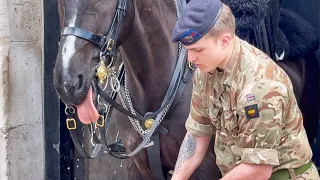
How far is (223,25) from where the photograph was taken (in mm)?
2256

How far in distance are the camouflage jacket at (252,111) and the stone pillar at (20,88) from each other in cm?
199

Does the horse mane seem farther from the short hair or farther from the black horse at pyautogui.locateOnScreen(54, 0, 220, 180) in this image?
the short hair

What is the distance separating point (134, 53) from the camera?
3.09m

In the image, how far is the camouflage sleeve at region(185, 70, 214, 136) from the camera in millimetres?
2533

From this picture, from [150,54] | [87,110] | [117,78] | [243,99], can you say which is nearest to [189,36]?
[243,99]

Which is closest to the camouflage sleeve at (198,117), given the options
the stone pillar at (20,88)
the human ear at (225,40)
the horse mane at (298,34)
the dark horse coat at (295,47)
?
the human ear at (225,40)

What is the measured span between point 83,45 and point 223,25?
682mm

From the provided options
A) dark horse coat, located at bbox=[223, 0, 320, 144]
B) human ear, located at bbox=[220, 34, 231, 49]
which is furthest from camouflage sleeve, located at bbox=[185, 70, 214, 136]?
dark horse coat, located at bbox=[223, 0, 320, 144]

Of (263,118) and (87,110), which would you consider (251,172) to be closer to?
(263,118)

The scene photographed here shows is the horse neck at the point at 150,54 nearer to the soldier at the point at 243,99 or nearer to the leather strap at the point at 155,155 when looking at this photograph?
the leather strap at the point at 155,155

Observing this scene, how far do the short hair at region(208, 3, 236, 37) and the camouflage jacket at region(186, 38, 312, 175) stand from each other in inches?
4.3

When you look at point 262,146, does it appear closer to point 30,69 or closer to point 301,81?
point 301,81

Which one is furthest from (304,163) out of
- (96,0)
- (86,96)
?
(96,0)

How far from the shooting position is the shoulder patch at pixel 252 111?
221 cm
